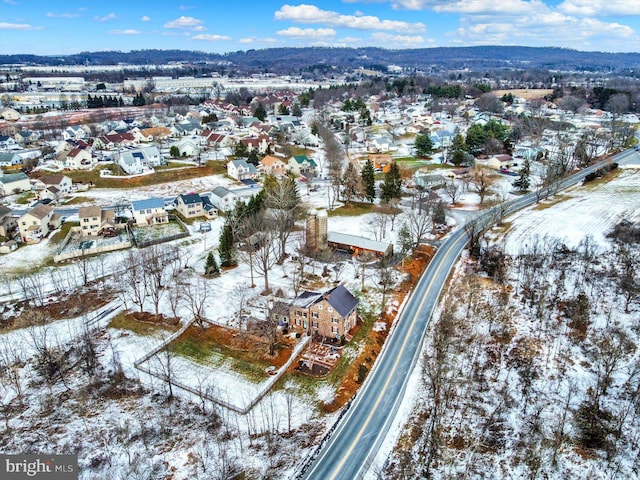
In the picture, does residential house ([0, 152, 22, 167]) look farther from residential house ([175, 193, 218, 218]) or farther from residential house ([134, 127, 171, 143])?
residential house ([175, 193, 218, 218])

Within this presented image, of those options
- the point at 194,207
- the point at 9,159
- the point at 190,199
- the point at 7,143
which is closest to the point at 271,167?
the point at 194,207

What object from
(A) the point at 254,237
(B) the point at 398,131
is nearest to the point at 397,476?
(A) the point at 254,237

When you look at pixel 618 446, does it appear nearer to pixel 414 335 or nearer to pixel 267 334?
pixel 414 335

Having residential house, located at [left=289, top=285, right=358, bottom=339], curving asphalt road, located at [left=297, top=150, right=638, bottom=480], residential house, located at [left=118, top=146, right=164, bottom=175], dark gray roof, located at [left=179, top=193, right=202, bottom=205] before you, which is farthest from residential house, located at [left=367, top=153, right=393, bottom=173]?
residential house, located at [left=289, top=285, right=358, bottom=339]

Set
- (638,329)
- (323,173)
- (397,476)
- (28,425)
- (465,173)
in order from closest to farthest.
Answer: (397,476), (28,425), (638,329), (465,173), (323,173)

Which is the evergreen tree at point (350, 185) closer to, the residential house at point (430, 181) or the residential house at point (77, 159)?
the residential house at point (430, 181)

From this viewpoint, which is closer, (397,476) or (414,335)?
(397,476)

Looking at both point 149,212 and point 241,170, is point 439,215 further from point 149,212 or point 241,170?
point 149,212
